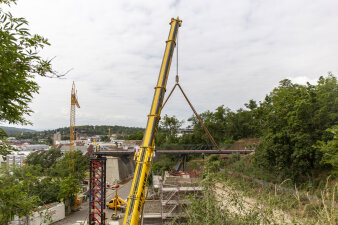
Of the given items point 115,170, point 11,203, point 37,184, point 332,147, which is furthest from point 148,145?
point 115,170

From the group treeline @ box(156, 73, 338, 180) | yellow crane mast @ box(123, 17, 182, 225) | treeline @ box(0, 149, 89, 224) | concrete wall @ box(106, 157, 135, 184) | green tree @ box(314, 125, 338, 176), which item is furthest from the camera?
concrete wall @ box(106, 157, 135, 184)

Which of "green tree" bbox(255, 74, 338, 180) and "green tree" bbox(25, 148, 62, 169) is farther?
"green tree" bbox(25, 148, 62, 169)

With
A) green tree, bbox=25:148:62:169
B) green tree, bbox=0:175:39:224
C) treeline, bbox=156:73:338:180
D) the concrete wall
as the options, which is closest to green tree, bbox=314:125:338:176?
treeline, bbox=156:73:338:180

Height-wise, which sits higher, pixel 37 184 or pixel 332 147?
pixel 332 147

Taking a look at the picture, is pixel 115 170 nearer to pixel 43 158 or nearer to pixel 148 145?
pixel 43 158

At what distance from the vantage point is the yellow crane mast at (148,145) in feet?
24.8

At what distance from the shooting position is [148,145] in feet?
27.8

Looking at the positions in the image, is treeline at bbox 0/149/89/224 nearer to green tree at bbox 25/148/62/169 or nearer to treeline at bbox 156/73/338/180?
green tree at bbox 25/148/62/169

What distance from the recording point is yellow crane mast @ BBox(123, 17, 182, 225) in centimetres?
756

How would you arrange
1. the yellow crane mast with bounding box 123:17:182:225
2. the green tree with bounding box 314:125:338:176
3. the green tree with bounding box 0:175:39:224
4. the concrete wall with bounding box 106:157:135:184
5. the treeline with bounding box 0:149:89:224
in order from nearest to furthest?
the green tree with bounding box 0:175:39:224 → the treeline with bounding box 0:149:89:224 → the green tree with bounding box 314:125:338:176 → the yellow crane mast with bounding box 123:17:182:225 → the concrete wall with bounding box 106:157:135:184

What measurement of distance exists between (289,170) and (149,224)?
10.4 metres

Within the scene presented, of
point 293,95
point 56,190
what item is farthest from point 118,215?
point 293,95

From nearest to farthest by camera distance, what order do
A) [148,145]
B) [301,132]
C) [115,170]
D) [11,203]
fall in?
[11,203], [148,145], [301,132], [115,170]

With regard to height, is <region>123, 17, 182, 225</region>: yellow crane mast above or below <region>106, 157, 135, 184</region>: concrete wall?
above
